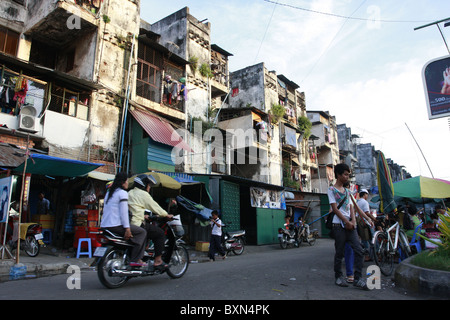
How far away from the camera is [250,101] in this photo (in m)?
26.7

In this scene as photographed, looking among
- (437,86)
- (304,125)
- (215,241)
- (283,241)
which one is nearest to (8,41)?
(215,241)

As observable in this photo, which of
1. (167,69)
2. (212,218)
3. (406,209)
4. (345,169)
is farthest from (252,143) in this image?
(345,169)

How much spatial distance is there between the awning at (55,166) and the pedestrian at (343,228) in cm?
715

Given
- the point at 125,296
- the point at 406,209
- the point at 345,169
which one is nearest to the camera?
the point at 125,296

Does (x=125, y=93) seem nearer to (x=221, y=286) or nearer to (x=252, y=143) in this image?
(x=252, y=143)

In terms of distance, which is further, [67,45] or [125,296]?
[67,45]

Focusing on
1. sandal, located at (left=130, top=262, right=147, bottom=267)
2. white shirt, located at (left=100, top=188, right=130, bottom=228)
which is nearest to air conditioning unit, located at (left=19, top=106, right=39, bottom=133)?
white shirt, located at (left=100, top=188, right=130, bottom=228)

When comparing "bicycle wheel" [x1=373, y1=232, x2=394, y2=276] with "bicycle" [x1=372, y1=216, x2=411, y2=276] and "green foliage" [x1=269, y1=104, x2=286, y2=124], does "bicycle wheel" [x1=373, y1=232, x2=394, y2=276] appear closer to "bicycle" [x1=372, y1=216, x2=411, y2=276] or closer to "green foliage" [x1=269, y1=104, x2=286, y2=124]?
"bicycle" [x1=372, y1=216, x2=411, y2=276]

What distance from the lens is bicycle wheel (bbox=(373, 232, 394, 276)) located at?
538cm

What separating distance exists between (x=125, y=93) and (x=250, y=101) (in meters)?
14.2

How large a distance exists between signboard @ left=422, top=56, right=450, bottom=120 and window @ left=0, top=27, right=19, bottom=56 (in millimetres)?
14683

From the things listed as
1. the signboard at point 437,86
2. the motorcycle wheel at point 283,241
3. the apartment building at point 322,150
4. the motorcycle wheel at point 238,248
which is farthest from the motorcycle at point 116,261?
the apartment building at point 322,150

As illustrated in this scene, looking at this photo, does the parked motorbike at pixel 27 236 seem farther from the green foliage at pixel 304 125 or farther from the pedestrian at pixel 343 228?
the green foliage at pixel 304 125

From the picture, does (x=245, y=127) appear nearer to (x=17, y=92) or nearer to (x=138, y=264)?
(x=17, y=92)
